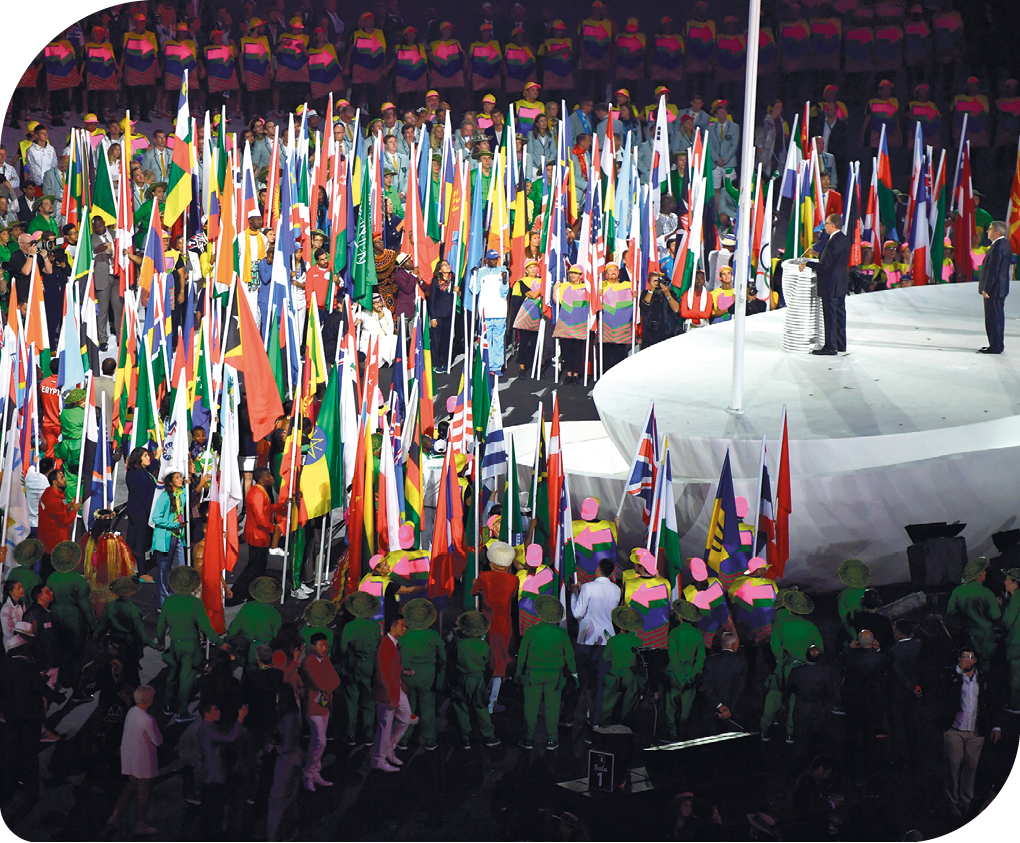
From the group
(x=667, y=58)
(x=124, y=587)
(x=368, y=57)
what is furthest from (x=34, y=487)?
(x=667, y=58)

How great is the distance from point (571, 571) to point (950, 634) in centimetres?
349

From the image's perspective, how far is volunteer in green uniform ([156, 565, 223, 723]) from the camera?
47.3ft

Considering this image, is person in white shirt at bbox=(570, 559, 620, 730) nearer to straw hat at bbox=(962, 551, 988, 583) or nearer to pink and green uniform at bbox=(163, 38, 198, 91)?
straw hat at bbox=(962, 551, 988, 583)

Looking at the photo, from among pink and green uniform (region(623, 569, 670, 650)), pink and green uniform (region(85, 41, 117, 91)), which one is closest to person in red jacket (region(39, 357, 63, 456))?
pink and green uniform (region(85, 41, 117, 91))

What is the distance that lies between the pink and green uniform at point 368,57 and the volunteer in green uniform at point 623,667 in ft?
29.5

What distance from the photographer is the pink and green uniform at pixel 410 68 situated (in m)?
20.7

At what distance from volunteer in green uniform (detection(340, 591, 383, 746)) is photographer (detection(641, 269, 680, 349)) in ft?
24.2

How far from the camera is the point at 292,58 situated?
20.4 m

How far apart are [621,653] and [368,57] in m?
9.53

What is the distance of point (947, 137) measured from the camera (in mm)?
23125

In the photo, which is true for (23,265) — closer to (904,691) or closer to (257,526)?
(257,526)

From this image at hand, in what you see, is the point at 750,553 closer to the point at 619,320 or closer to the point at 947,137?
the point at 619,320

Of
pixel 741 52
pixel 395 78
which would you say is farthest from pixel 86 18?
pixel 741 52

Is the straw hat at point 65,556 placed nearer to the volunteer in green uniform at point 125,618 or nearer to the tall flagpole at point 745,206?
the volunteer in green uniform at point 125,618
